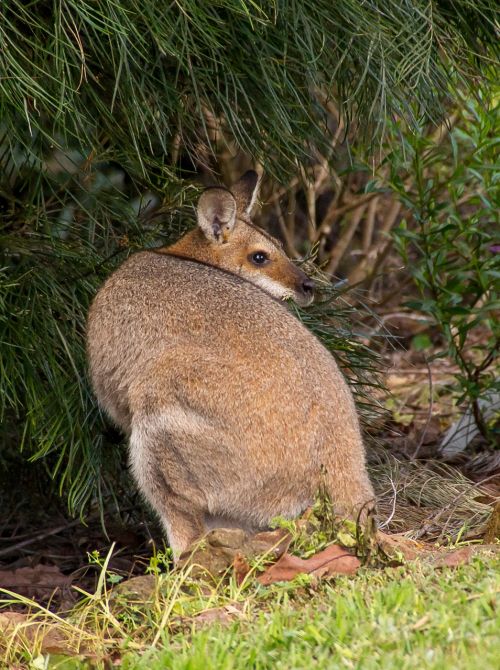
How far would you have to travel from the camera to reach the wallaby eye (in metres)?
6.01

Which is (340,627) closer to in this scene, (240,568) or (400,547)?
(240,568)

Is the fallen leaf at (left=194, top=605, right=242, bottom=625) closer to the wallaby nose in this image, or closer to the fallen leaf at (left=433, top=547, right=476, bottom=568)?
the fallen leaf at (left=433, top=547, right=476, bottom=568)

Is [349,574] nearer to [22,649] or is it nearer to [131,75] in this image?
[22,649]

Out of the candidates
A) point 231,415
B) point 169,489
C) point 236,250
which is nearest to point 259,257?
point 236,250

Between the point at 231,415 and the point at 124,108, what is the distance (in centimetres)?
170

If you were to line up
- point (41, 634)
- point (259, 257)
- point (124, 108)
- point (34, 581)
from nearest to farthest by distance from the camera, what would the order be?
1. point (41, 634)
2. point (124, 108)
3. point (34, 581)
4. point (259, 257)

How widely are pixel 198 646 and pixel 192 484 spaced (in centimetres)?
134

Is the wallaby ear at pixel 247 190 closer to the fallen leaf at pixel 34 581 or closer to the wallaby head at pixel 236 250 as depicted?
the wallaby head at pixel 236 250

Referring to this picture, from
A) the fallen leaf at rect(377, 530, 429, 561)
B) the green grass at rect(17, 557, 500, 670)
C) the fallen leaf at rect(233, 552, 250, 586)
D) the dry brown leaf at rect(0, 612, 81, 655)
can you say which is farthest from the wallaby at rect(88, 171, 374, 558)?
the dry brown leaf at rect(0, 612, 81, 655)

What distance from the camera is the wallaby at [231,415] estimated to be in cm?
468

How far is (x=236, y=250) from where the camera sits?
6.00 metres

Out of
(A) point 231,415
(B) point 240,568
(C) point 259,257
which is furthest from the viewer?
(C) point 259,257

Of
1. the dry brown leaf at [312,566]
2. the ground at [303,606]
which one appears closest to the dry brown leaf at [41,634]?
the ground at [303,606]

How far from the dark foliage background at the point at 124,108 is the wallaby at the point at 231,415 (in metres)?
0.65
